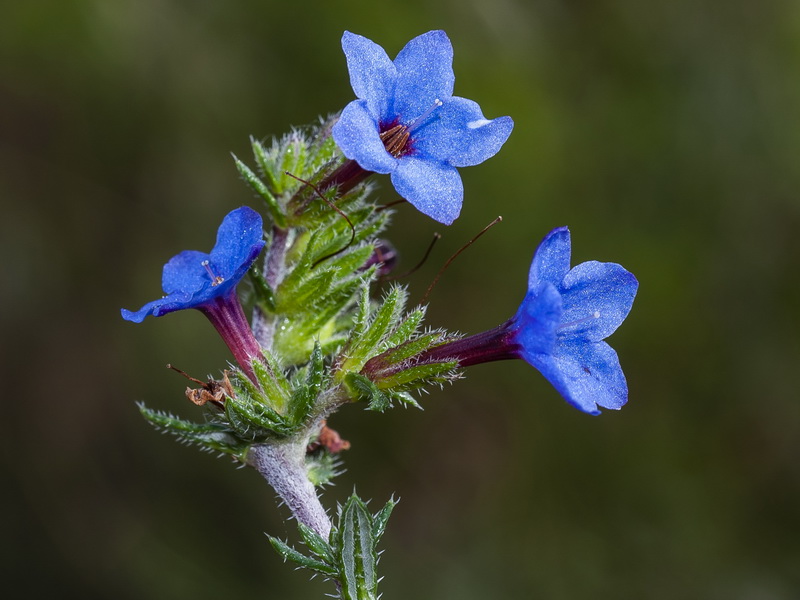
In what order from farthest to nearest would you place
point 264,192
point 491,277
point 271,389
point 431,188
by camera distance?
point 491,277
point 264,192
point 271,389
point 431,188

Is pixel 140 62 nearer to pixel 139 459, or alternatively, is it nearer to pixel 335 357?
pixel 139 459

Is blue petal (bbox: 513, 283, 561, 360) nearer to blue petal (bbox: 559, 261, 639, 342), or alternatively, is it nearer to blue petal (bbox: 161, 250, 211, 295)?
blue petal (bbox: 559, 261, 639, 342)

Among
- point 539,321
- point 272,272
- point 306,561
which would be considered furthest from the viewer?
point 272,272

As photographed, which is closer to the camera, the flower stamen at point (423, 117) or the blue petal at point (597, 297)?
the blue petal at point (597, 297)

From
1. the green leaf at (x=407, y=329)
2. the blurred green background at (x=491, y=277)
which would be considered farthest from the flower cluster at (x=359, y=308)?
the blurred green background at (x=491, y=277)

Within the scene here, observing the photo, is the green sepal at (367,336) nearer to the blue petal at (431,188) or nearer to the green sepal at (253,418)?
the green sepal at (253,418)

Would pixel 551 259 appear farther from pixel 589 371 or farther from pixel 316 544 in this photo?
pixel 316 544

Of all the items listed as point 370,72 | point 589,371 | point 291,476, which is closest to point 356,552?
point 291,476
